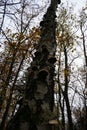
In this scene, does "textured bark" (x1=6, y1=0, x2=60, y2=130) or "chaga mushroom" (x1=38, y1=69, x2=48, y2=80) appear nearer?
"textured bark" (x1=6, y1=0, x2=60, y2=130)

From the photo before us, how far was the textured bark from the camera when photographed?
1.90 metres

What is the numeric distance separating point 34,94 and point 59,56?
15.2 m

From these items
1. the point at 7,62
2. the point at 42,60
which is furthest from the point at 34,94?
the point at 7,62

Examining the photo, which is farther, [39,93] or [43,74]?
[43,74]

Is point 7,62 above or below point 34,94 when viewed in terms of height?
above

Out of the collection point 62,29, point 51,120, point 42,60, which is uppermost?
point 62,29

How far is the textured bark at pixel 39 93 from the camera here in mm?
1900

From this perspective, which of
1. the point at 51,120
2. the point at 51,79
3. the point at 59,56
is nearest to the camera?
the point at 51,120

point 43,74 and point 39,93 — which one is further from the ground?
point 43,74

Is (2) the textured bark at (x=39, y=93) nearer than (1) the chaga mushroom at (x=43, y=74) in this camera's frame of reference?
Yes

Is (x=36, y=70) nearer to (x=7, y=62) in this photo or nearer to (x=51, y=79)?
(x=51, y=79)

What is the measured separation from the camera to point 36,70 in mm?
2406

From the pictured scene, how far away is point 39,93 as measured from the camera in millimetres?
2125

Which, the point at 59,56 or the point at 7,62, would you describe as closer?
the point at 7,62
